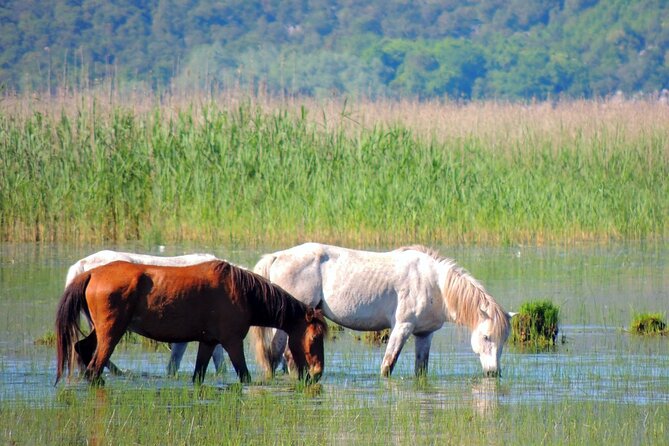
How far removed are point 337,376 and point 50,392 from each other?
2361mm

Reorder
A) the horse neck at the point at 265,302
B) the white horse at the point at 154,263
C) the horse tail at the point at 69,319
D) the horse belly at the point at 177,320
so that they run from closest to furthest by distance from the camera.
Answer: the horse tail at the point at 69,319, the horse belly at the point at 177,320, the horse neck at the point at 265,302, the white horse at the point at 154,263

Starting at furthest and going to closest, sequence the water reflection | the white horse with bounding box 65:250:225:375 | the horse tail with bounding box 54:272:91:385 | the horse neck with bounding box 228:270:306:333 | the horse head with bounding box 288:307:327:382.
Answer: the white horse with bounding box 65:250:225:375, the horse head with bounding box 288:307:327:382, the horse neck with bounding box 228:270:306:333, the horse tail with bounding box 54:272:91:385, the water reflection

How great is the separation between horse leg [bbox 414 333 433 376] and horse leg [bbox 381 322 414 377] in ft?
0.69

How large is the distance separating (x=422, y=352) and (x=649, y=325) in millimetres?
2865

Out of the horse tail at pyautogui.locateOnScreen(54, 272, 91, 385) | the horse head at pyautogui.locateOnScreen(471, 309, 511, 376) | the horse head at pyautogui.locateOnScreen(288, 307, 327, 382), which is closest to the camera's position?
the horse tail at pyautogui.locateOnScreen(54, 272, 91, 385)

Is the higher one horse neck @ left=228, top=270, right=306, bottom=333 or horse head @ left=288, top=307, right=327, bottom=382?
horse neck @ left=228, top=270, right=306, bottom=333

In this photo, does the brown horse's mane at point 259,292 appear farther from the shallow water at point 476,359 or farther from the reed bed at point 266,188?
the reed bed at point 266,188

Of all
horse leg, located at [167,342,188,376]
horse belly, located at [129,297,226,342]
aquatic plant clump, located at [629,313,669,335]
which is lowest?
horse leg, located at [167,342,188,376]

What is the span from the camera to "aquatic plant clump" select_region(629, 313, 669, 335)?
12547 millimetres

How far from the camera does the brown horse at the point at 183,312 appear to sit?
970 cm

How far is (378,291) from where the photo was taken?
10875mm

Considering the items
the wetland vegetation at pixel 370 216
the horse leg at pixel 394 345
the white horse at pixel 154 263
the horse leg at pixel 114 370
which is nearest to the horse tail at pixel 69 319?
the wetland vegetation at pixel 370 216

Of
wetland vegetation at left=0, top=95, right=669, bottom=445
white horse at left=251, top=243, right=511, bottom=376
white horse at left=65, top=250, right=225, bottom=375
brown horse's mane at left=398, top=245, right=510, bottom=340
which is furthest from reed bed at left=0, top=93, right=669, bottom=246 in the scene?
brown horse's mane at left=398, top=245, right=510, bottom=340

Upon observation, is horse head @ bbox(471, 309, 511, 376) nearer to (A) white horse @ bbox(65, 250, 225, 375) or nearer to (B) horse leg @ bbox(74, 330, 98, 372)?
(A) white horse @ bbox(65, 250, 225, 375)
